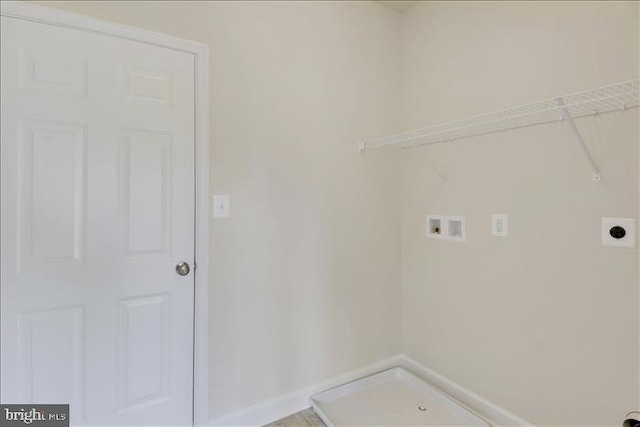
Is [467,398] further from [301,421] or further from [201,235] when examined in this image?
[201,235]

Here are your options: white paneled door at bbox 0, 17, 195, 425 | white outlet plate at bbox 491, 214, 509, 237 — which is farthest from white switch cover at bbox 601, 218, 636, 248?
white paneled door at bbox 0, 17, 195, 425

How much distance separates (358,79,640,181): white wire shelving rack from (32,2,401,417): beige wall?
1.30ft

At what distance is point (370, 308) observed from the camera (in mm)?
2260

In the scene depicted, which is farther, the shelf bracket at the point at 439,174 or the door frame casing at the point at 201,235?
the shelf bracket at the point at 439,174

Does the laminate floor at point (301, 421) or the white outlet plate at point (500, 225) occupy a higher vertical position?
the white outlet plate at point (500, 225)

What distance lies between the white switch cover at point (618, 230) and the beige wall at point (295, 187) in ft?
3.92

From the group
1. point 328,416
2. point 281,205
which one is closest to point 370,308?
point 328,416

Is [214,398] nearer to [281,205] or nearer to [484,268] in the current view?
[281,205]

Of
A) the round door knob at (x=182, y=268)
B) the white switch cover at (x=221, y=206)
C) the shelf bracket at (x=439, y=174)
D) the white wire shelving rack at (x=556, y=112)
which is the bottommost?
the round door knob at (x=182, y=268)

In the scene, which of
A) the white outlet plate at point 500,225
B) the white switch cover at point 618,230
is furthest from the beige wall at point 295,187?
the white switch cover at point 618,230

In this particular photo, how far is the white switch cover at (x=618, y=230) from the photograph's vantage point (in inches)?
51.6

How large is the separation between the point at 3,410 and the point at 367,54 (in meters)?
2.61

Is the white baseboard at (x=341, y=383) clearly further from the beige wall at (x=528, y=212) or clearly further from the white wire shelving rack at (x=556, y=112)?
the white wire shelving rack at (x=556, y=112)

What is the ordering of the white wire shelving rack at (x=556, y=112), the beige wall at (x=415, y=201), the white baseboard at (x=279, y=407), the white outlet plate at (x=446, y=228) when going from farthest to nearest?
the white outlet plate at (x=446, y=228) → the white baseboard at (x=279, y=407) → the beige wall at (x=415, y=201) → the white wire shelving rack at (x=556, y=112)
